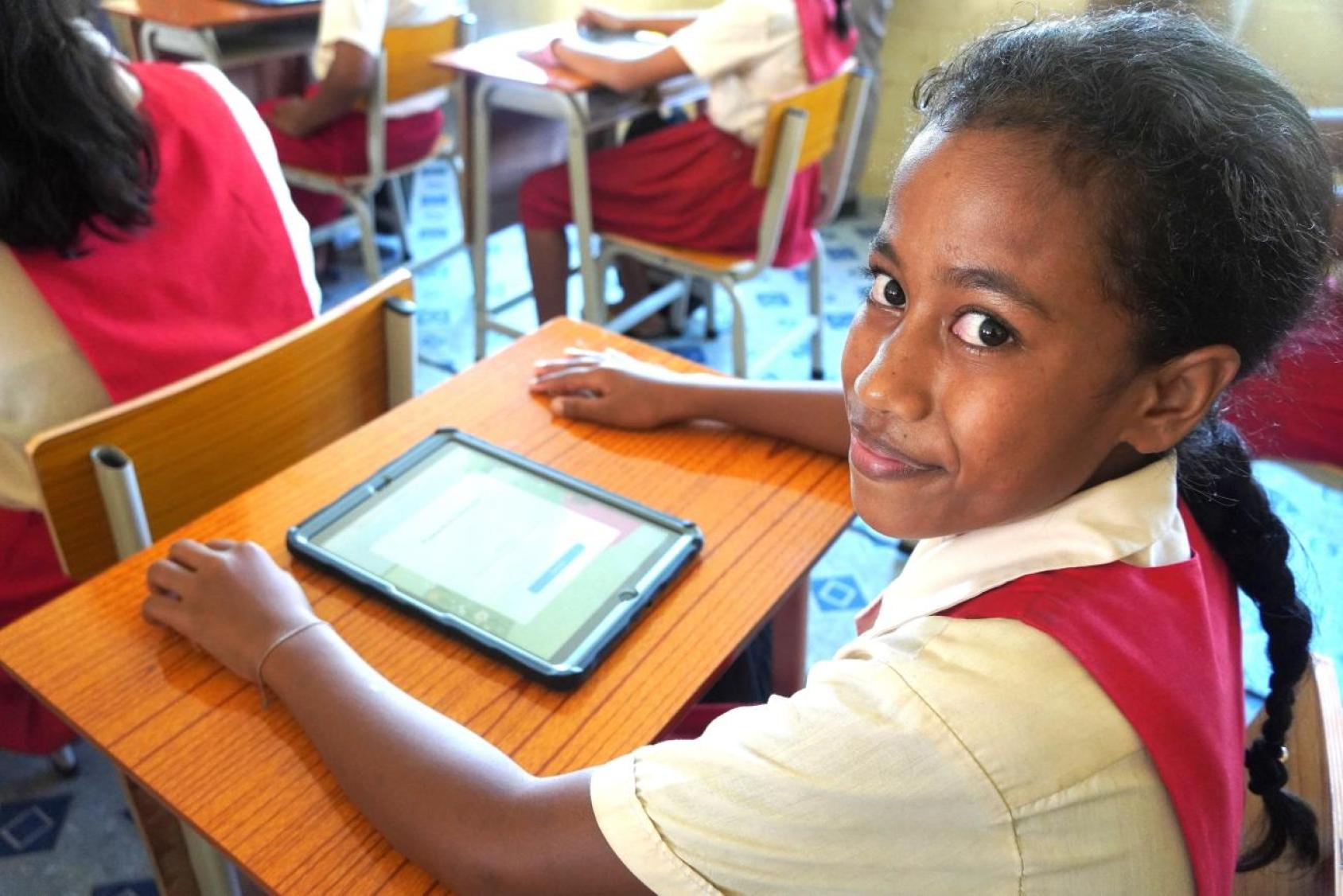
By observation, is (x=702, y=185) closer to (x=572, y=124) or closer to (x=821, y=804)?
(x=572, y=124)

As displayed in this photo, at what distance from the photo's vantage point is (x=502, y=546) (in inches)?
33.8

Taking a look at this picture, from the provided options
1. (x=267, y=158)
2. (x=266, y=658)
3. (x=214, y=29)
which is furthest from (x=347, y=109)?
(x=266, y=658)

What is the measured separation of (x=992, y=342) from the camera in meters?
0.57

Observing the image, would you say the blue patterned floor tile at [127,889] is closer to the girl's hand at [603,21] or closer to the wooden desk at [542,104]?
the wooden desk at [542,104]

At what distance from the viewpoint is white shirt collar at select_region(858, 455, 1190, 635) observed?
585mm

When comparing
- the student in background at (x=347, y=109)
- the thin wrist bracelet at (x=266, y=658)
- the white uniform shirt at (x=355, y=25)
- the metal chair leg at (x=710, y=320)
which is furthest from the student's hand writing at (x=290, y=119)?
the thin wrist bracelet at (x=266, y=658)

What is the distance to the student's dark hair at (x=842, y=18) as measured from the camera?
221 centimetres

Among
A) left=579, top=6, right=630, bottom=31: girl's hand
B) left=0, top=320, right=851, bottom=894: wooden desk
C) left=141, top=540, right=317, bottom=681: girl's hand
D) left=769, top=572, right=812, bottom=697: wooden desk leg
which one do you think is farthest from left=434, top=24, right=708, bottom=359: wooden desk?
left=141, top=540, right=317, bottom=681: girl's hand

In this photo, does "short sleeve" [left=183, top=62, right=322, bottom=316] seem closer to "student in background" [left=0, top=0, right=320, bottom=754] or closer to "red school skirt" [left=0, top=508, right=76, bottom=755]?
"student in background" [left=0, top=0, right=320, bottom=754]

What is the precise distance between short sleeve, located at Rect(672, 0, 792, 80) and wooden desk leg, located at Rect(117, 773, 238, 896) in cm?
176

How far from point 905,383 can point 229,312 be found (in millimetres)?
851

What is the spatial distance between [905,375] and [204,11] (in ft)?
8.88

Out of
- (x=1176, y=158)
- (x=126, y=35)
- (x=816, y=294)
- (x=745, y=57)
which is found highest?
(x=1176, y=158)

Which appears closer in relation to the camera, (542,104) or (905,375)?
(905,375)
